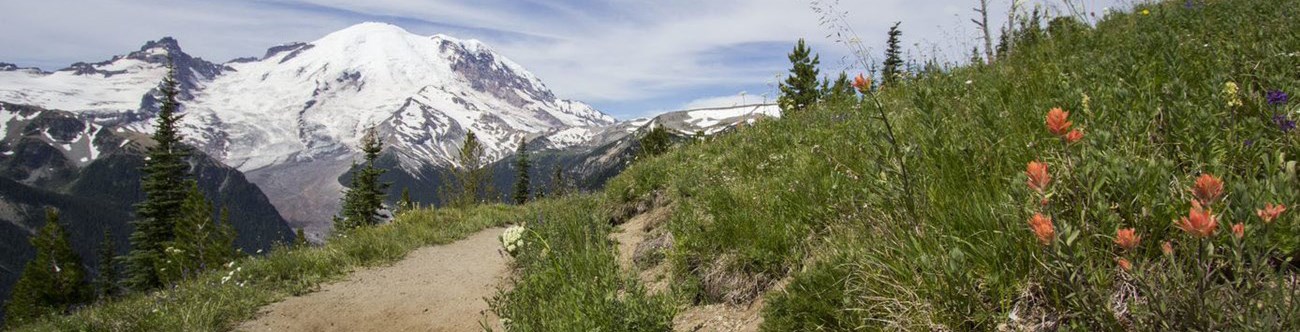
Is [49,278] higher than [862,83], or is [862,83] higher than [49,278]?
[862,83]

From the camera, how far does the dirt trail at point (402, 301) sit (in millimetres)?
6547

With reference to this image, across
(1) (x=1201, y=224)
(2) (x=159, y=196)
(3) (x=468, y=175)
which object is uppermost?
(1) (x=1201, y=224)

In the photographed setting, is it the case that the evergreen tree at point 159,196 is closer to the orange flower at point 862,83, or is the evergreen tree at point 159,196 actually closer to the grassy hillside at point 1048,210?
the grassy hillside at point 1048,210

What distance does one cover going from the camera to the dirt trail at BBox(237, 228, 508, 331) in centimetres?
655

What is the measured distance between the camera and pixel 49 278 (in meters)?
51.2

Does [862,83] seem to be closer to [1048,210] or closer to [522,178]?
[1048,210]

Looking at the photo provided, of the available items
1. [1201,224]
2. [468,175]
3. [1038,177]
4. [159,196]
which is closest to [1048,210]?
[1038,177]

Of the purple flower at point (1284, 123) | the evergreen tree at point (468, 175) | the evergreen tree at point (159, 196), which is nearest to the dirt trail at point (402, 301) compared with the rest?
the purple flower at point (1284, 123)

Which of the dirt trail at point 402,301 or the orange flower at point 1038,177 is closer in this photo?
the orange flower at point 1038,177

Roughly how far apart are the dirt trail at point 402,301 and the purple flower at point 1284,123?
524cm

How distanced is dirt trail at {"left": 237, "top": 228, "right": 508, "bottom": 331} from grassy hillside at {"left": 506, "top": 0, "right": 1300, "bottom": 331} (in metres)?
2.24

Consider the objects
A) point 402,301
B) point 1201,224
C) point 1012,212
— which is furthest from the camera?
point 402,301

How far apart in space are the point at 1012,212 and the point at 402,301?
688cm

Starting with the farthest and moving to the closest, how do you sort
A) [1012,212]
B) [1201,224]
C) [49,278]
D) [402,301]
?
[49,278] → [402,301] → [1012,212] → [1201,224]
